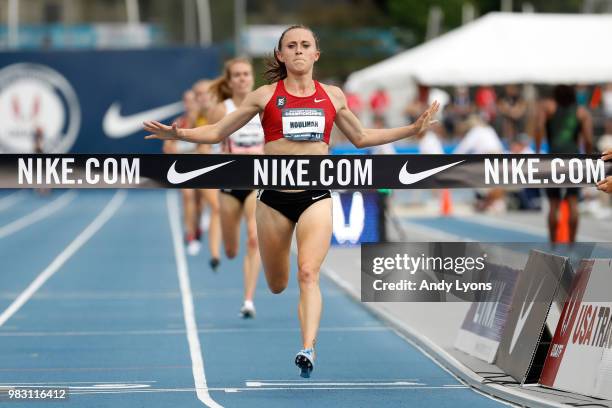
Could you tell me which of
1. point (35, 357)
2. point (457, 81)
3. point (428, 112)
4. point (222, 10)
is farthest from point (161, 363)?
point (222, 10)

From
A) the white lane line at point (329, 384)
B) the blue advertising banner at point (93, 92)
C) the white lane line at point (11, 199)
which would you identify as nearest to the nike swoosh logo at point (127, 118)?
the blue advertising banner at point (93, 92)

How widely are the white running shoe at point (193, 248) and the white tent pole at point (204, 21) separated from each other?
3382 cm

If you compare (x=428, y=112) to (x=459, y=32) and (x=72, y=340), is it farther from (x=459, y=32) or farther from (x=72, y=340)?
(x=459, y=32)

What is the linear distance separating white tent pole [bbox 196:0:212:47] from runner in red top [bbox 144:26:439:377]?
150ft

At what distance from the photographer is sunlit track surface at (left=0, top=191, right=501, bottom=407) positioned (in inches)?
366

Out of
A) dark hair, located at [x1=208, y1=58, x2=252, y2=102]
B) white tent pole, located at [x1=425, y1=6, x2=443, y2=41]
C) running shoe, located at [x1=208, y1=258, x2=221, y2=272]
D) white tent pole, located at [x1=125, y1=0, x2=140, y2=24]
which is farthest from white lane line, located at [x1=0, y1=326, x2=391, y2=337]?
white tent pole, located at [x1=425, y1=6, x2=443, y2=41]

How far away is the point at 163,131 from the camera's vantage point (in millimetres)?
8977

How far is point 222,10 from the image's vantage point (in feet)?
185

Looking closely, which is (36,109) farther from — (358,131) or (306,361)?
(306,361)

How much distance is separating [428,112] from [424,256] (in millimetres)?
944

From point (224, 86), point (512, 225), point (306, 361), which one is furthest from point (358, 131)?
point (512, 225)

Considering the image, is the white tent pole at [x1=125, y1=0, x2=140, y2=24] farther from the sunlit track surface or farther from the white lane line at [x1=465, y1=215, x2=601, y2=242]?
the sunlit track surface

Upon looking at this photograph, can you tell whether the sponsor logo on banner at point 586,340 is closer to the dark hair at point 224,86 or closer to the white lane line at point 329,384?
the white lane line at point 329,384

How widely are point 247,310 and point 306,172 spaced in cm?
472
